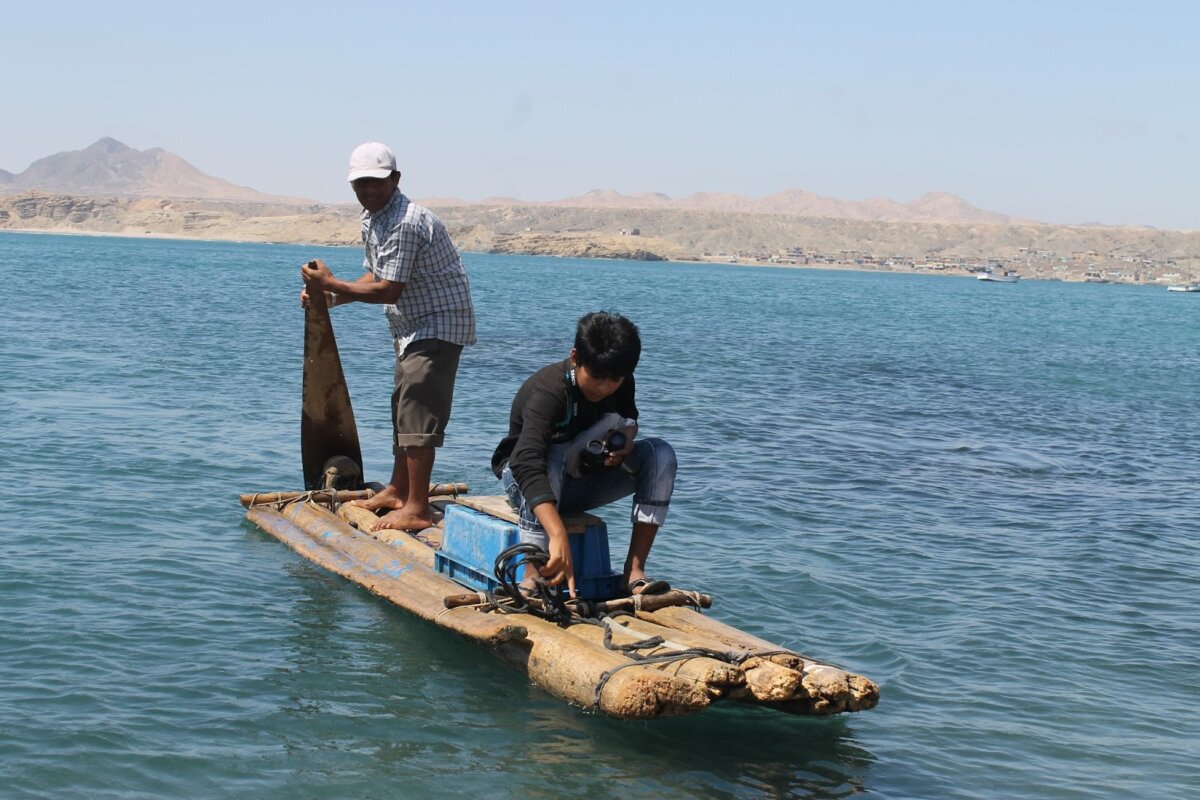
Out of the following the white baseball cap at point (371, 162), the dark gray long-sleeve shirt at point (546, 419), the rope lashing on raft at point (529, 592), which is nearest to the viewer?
the dark gray long-sleeve shirt at point (546, 419)

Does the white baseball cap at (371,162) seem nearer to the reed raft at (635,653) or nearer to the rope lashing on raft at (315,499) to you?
the reed raft at (635,653)

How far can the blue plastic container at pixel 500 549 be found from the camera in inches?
284

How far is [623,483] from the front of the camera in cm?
718

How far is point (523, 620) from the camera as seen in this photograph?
686cm

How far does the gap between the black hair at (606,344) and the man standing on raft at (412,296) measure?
2272 mm

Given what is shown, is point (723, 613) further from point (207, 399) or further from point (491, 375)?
point (491, 375)

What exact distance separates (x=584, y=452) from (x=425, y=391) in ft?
7.21

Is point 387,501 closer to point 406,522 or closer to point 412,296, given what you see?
point 406,522

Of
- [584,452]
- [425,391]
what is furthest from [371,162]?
[584,452]

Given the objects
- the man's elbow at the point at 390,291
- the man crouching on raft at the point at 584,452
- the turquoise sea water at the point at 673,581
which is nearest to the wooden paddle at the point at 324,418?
the turquoise sea water at the point at 673,581

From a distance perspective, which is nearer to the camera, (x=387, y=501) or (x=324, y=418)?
(x=387, y=501)

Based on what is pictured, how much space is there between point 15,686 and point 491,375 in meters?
Result: 16.6

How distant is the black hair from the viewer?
647cm

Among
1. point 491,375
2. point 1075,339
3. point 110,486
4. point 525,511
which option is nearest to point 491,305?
point 1075,339
